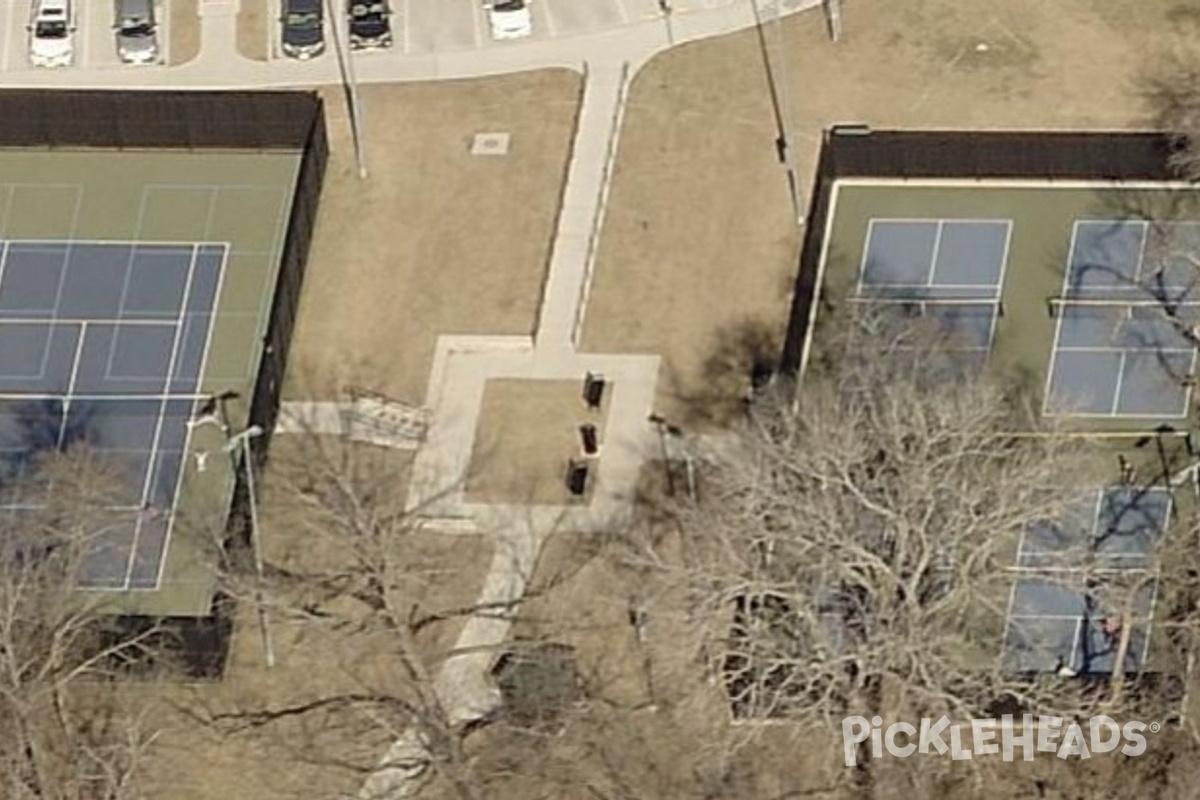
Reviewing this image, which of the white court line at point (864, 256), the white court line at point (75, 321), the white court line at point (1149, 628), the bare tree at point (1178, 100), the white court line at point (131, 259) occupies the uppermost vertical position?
the bare tree at point (1178, 100)

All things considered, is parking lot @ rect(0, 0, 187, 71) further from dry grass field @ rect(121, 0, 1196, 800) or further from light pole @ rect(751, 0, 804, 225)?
light pole @ rect(751, 0, 804, 225)

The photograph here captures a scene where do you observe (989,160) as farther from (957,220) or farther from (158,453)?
(158,453)

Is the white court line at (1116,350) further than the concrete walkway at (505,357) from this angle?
Yes

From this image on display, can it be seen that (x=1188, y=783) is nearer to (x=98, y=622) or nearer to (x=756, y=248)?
(x=756, y=248)

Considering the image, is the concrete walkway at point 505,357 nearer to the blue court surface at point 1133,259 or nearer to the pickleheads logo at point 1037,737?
the pickleheads logo at point 1037,737

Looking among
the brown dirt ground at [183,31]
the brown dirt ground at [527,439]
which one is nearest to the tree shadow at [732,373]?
the brown dirt ground at [527,439]

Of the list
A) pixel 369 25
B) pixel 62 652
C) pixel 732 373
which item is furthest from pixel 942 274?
pixel 62 652

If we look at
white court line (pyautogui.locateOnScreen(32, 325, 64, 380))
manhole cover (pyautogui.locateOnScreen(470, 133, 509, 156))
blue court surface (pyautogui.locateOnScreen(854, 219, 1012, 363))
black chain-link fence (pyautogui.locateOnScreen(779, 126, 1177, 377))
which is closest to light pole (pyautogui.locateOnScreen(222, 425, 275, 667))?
white court line (pyautogui.locateOnScreen(32, 325, 64, 380))
